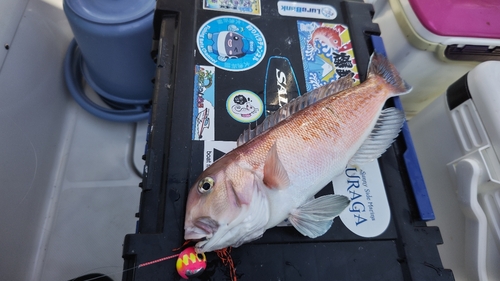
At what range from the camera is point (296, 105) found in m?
Answer: 1.06

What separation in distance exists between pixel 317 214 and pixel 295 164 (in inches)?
6.4

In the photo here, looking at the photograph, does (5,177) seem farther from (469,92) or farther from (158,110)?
(469,92)

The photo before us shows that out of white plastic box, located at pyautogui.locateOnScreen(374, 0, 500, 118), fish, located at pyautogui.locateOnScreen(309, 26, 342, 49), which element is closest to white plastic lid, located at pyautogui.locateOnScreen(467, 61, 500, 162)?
white plastic box, located at pyautogui.locateOnScreen(374, 0, 500, 118)

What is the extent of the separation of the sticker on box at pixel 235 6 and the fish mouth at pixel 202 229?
2.94ft

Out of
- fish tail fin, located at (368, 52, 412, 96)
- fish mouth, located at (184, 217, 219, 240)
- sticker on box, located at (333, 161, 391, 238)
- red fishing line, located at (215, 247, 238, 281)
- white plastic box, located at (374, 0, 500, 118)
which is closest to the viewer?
fish mouth, located at (184, 217, 219, 240)

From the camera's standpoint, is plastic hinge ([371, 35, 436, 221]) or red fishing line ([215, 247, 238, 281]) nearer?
red fishing line ([215, 247, 238, 281])

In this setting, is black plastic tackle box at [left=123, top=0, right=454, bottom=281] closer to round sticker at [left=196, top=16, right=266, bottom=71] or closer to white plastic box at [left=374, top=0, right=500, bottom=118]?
round sticker at [left=196, top=16, right=266, bottom=71]

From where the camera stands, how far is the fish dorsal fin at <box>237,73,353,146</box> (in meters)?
1.00

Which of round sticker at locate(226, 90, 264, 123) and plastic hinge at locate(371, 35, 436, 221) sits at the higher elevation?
round sticker at locate(226, 90, 264, 123)

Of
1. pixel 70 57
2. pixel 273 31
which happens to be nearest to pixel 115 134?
pixel 70 57

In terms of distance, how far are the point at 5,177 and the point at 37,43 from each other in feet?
2.24

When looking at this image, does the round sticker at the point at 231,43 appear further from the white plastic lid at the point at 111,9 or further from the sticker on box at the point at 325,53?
the white plastic lid at the point at 111,9

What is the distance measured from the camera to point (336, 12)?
141 cm

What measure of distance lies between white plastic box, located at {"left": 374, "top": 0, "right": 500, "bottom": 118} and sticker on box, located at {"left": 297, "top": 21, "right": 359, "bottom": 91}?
0.28 metres
